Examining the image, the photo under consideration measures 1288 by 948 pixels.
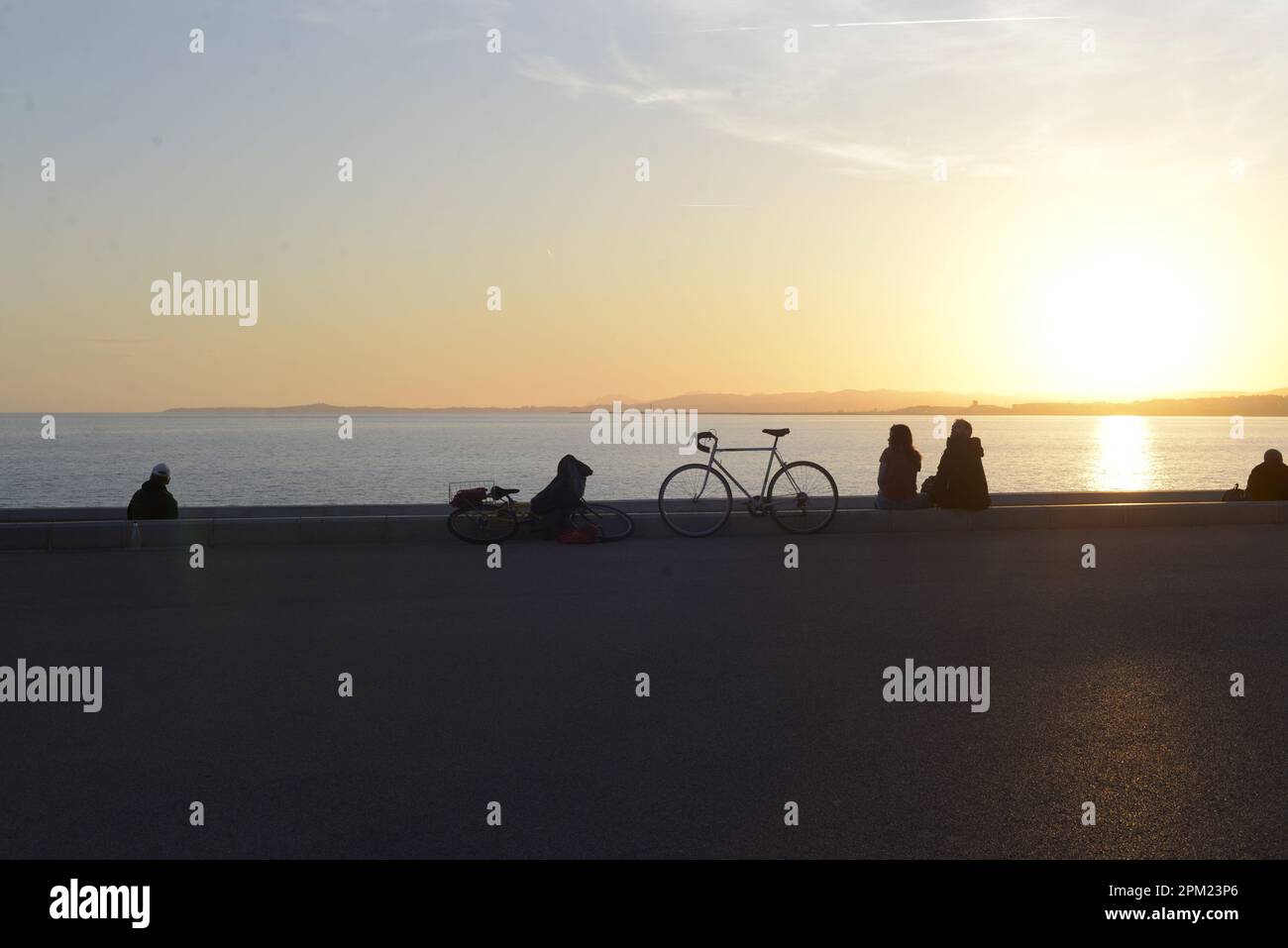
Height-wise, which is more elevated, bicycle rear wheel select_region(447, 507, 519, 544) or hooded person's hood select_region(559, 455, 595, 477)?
hooded person's hood select_region(559, 455, 595, 477)

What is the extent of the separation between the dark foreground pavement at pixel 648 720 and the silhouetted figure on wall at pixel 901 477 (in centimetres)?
→ 525

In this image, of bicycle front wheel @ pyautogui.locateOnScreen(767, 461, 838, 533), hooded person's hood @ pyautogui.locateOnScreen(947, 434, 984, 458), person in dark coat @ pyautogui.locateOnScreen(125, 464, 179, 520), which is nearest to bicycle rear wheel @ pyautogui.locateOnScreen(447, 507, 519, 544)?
bicycle front wheel @ pyautogui.locateOnScreen(767, 461, 838, 533)

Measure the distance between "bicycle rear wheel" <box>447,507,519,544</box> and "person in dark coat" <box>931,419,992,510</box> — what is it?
601cm

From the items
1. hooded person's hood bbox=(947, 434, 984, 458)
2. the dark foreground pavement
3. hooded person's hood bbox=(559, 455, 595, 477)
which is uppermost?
hooded person's hood bbox=(947, 434, 984, 458)

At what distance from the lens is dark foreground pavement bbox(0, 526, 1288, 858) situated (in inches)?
172

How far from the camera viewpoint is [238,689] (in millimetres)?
6641

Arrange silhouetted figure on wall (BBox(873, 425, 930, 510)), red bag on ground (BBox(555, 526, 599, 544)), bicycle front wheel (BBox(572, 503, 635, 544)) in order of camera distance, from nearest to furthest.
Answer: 1. red bag on ground (BBox(555, 526, 599, 544))
2. bicycle front wheel (BBox(572, 503, 635, 544))
3. silhouetted figure on wall (BBox(873, 425, 930, 510))

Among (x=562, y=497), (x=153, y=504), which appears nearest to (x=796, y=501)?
(x=562, y=497)

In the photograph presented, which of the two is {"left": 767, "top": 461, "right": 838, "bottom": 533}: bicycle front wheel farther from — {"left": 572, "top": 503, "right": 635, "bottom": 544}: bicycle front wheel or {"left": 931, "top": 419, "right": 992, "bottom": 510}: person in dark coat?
{"left": 572, "top": 503, "right": 635, "bottom": 544}: bicycle front wheel

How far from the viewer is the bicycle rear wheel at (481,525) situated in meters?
14.6
